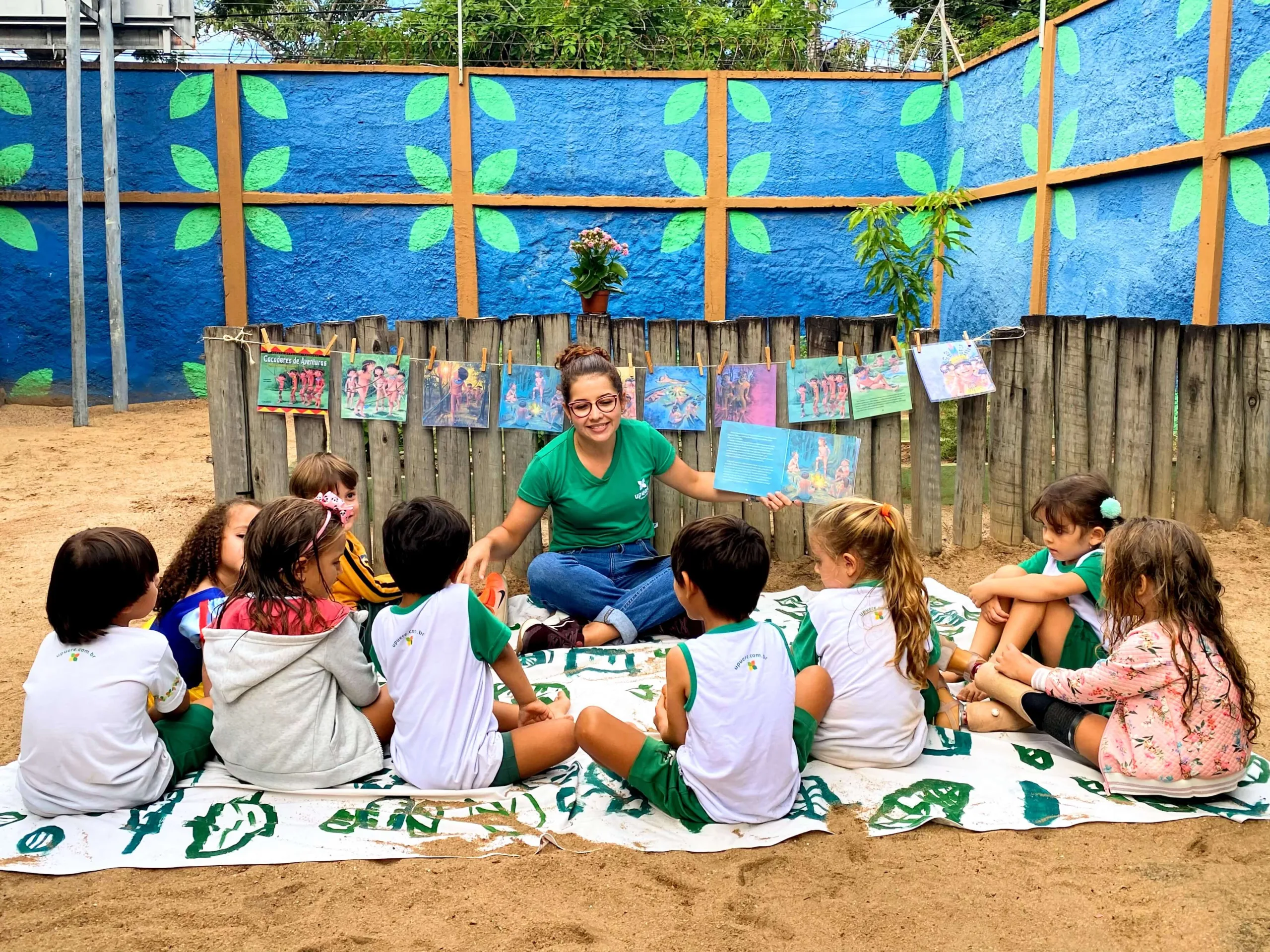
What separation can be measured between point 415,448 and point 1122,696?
11.3ft

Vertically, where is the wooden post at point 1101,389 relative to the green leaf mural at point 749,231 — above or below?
below

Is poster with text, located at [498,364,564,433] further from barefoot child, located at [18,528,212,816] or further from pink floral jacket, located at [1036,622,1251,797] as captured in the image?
pink floral jacket, located at [1036,622,1251,797]

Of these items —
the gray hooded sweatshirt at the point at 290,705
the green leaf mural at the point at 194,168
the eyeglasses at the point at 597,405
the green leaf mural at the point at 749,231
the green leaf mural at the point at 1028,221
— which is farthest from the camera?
the green leaf mural at the point at 749,231

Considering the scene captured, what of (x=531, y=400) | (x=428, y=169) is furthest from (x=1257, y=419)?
(x=428, y=169)

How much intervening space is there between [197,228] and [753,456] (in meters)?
7.84

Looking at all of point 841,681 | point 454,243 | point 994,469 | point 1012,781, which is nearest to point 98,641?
point 841,681

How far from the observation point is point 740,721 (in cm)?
283

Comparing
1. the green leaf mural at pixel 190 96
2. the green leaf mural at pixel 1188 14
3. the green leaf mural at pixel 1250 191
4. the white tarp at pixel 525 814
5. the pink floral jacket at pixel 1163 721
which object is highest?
the green leaf mural at pixel 190 96

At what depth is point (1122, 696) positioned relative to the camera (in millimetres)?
3008

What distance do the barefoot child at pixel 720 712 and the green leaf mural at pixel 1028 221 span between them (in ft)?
26.0

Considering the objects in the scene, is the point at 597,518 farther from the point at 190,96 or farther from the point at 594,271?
the point at 190,96

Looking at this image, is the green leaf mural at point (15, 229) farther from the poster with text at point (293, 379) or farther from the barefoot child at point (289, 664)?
the barefoot child at point (289, 664)

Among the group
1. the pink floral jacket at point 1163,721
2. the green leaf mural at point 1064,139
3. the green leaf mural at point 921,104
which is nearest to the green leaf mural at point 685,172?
the green leaf mural at point 921,104

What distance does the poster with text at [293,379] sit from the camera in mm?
5109
